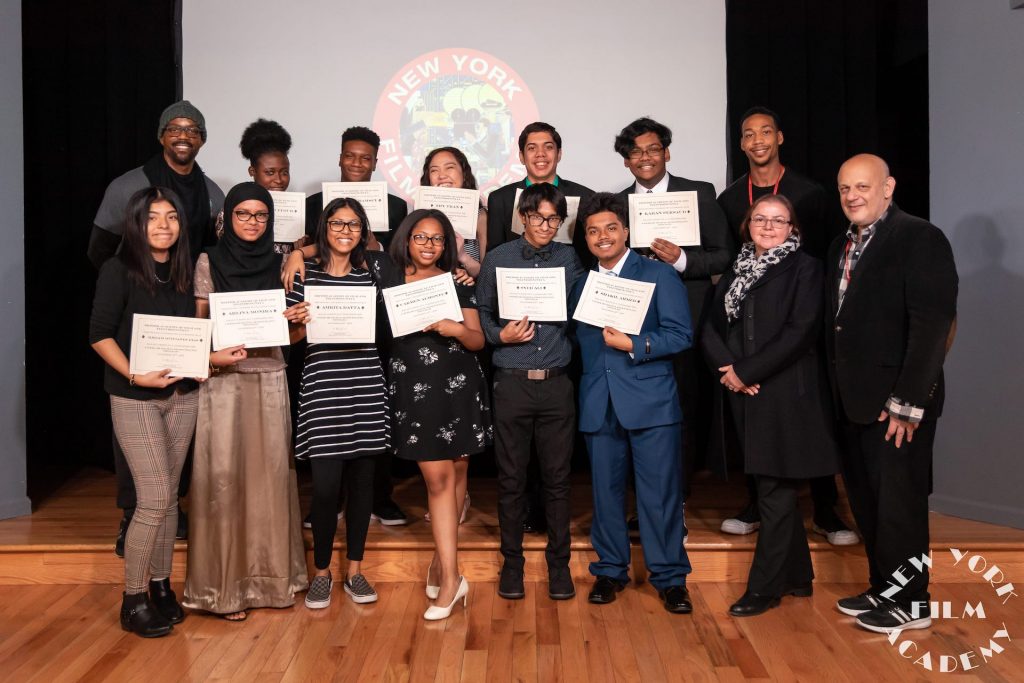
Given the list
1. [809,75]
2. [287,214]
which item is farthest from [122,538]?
[809,75]

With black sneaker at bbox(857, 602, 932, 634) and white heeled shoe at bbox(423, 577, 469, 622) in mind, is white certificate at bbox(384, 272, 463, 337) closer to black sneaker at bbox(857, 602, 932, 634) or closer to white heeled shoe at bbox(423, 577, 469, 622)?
white heeled shoe at bbox(423, 577, 469, 622)

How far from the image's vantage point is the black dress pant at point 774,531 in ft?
10.7

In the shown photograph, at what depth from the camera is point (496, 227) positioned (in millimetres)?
3791

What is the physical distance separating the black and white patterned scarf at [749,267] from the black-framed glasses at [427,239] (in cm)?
112

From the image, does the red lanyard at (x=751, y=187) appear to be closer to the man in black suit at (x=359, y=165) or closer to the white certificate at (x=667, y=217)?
the white certificate at (x=667, y=217)

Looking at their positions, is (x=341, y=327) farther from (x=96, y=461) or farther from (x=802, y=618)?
(x=96, y=461)

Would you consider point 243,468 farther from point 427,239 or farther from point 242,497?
point 427,239

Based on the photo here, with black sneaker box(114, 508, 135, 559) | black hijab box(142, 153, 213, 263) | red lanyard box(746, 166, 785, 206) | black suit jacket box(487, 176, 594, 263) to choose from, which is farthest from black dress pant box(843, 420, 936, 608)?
black sneaker box(114, 508, 135, 559)

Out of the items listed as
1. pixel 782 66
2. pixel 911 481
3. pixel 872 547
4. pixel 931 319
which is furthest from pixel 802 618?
pixel 782 66

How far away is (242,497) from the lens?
10.8 ft

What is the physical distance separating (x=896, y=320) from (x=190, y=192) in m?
2.93

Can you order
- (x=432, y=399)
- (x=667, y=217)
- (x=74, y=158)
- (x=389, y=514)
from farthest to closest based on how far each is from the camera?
(x=74, y=158)
(x=389, y=514)
(x=667, y=217)
(x=432, y=399)

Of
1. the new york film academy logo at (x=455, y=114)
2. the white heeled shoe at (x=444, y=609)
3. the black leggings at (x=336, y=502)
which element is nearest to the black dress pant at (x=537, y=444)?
the white heeled shoe at (x=444, y=609)

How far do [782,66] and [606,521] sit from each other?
3.10 meters
